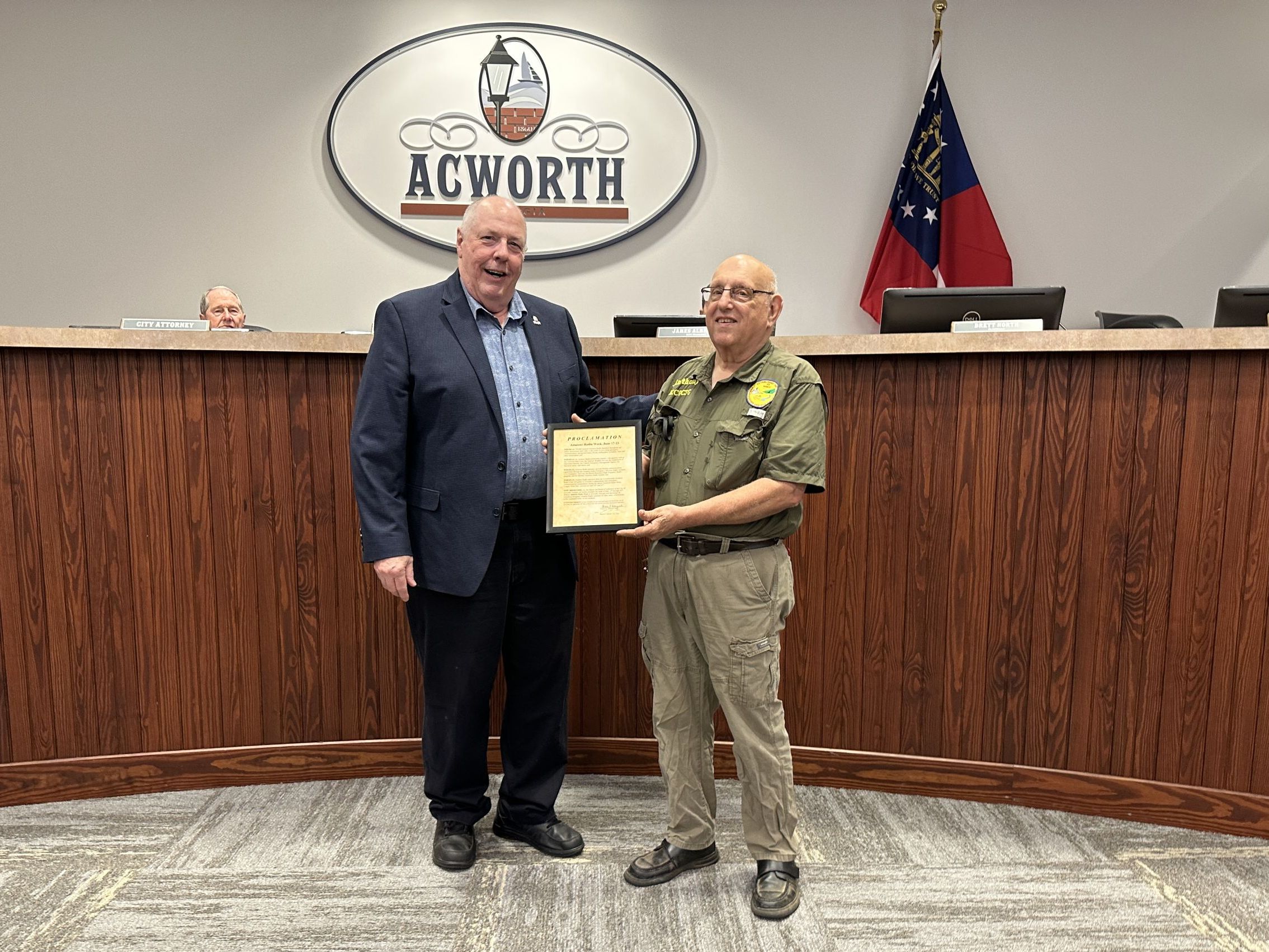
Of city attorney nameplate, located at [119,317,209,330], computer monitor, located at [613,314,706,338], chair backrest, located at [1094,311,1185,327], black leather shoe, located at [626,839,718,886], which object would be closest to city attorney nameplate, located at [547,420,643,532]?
black leather shoe, located at [626,839,718,886]

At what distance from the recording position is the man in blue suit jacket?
1.80 meters

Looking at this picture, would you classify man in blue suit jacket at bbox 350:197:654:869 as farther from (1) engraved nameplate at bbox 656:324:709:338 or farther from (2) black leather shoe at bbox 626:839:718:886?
(1) engraved nameplate at bbox 656:324:709:338

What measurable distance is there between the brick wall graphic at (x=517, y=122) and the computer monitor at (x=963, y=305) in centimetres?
222

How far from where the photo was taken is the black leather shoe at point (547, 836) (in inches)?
77.6

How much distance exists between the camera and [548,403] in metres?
1.92

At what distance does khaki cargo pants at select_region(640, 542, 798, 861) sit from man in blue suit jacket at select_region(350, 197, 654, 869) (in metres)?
0.30

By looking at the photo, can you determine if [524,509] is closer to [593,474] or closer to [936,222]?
[593,474]

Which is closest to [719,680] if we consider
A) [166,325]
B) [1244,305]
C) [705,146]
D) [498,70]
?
[166,325]

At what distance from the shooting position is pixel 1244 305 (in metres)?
2.45

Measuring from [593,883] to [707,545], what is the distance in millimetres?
830

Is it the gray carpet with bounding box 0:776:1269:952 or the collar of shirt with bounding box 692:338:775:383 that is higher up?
the collar of shirt with bounding box 692:338:775:383

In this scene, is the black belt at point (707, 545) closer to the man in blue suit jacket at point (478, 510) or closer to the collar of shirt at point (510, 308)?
the man in blue suit jacket at point (478, 510)

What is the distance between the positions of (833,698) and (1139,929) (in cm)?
84

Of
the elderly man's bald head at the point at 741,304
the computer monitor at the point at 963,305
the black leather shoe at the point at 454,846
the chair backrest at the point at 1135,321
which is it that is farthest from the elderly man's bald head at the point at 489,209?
the chair backrest at the point at 1135,321
